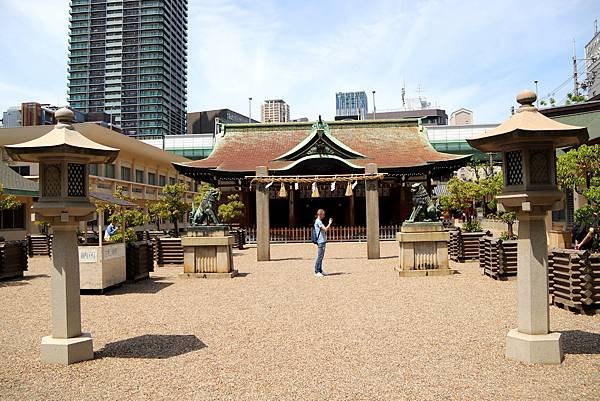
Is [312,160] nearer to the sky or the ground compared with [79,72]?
nearer to the ground

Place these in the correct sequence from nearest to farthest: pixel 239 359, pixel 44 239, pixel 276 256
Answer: pixel 239 359 < pixel 276 256 < pixel 44 239

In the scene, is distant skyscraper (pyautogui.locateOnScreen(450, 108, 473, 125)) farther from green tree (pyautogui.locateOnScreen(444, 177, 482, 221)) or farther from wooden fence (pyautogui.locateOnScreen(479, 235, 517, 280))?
wooden fence (pyautogui.locateOnScreen(479, 235, 517, 280))

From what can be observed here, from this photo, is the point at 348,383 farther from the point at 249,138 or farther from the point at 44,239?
the point at 249,138

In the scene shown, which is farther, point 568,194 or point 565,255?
point 568,194

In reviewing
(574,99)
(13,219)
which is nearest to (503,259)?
(574,99)

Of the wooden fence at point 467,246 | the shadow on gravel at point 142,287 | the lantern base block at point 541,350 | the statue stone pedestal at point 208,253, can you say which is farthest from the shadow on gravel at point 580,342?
the wooden fence at point 467,246

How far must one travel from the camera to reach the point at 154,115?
362 ft

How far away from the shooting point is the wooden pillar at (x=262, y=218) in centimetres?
1777

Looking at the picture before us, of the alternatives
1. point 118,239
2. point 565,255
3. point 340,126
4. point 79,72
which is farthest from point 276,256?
point 79,72

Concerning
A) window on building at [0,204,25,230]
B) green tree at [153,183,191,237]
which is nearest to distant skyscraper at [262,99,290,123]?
window on building at [0,204,25,230]

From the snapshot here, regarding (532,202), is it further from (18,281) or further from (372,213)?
(18,281)

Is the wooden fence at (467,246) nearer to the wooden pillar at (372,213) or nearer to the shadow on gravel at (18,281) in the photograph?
the wooden pillar at (372,213)

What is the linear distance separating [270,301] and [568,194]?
15837mm

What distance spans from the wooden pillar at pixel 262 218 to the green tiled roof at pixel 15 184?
49.3 feet
